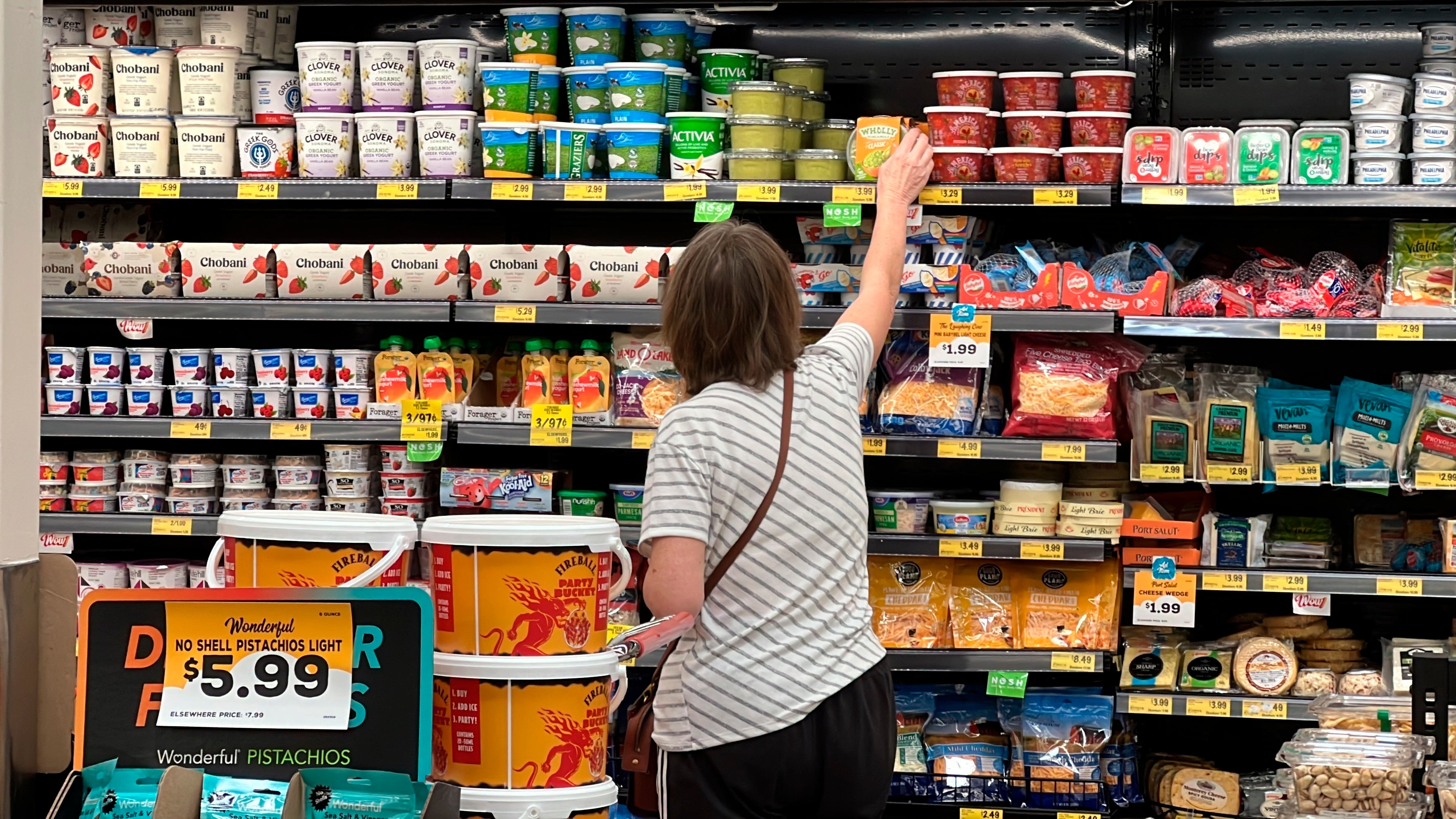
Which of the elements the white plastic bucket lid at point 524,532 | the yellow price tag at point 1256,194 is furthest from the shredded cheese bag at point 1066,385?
the white plastic bucket lid at point 524,532

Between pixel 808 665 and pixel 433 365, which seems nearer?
pixel 808 665

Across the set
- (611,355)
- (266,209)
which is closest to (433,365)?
(611,355)

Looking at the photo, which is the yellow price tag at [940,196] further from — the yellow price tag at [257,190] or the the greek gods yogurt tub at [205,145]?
the the greek gods yogurt tub at [205,145]

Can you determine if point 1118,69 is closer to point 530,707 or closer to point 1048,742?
point 1048,742

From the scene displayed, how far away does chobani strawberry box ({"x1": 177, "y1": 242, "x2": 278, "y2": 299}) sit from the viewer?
393 centimetres

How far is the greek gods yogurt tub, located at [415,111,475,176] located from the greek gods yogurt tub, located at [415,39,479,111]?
24mm

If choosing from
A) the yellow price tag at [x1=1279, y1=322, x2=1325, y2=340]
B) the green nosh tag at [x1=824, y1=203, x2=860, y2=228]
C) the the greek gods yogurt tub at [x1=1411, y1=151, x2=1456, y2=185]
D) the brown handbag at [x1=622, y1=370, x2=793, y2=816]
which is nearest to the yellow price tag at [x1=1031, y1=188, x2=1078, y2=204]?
the green nosh tag at [x1=824, y1=203, x2=860, y2=228]

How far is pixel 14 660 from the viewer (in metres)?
1.65

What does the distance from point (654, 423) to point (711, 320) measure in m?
1.47

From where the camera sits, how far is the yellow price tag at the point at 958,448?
12.1 feet

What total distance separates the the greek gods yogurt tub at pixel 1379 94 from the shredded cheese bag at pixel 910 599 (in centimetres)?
158

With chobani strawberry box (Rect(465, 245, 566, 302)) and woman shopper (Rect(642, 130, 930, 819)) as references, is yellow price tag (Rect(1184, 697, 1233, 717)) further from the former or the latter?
chobani strawberry box (Rect(465, 245, 566, 302))

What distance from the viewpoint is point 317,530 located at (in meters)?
1.85

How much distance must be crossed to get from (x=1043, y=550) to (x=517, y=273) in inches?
63.0
